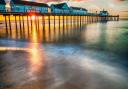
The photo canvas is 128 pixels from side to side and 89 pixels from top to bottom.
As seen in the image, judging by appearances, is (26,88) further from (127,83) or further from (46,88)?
(127,83)

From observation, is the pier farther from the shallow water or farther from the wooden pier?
the shallow water

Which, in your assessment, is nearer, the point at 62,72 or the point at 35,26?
the point at 62,72

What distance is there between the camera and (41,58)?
32.8ft

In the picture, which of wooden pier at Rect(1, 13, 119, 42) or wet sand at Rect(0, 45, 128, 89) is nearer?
wet sand at Rect(0, 45, 128, 89)

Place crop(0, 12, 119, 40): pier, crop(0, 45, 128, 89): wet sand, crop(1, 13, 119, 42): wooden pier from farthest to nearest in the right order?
crop(1, 13, 119, 42): wooden pier → crop(0, 12, 119, 40): pier → crop(0, 45, 128, 89): wet sand

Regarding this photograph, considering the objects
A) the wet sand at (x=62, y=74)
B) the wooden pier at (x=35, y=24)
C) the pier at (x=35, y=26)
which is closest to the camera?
the wet sand at (x=62, y=74)

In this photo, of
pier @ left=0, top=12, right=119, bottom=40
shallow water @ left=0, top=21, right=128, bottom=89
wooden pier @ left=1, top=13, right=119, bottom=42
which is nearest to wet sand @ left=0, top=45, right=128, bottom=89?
shallow water @ left=0, top=21, right=128, bottom=89

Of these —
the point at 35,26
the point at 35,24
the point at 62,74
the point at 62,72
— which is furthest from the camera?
the point at 35,24

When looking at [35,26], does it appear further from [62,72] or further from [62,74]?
[62,74]

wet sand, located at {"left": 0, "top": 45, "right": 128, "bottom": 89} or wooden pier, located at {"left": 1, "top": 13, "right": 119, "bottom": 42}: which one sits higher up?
wooden pier, located at {"left": 1, "top": 13, "right": 119, "bottom": 42}

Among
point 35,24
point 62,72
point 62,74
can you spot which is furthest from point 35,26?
point 62,74

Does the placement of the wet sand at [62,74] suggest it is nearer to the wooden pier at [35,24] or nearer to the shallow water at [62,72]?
the shallow water at [62,72]

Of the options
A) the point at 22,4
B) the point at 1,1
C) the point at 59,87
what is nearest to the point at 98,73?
the point at 59,87

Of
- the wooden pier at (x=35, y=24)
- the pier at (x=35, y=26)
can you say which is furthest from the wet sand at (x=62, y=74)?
the wooden pier at (x=35, y=24)
